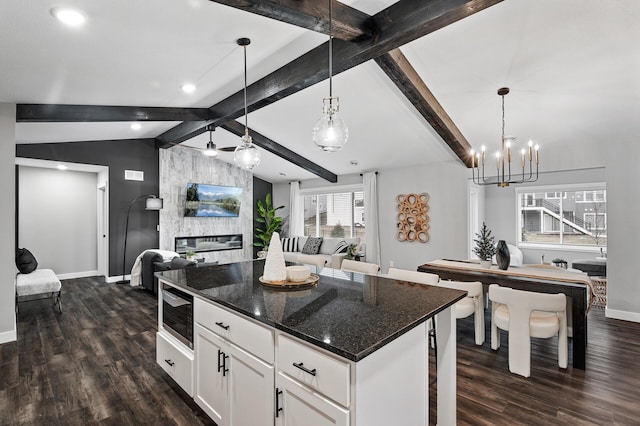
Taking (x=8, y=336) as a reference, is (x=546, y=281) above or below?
above

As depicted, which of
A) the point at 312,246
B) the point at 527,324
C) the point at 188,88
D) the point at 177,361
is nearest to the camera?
the point at 177,361

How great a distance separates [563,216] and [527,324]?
580cm

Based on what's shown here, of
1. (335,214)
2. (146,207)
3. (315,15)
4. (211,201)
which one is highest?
(315,15)

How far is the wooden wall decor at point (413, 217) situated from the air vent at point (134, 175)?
5.53m

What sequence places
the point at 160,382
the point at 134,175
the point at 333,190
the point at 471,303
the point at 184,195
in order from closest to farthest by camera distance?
the point at 160,382 < the point at 471,303 < the point at 134,175 < the point at 184,195 < the point at 333,190


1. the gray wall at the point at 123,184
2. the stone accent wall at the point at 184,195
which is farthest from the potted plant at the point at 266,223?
the gray wall at the point at 123,184

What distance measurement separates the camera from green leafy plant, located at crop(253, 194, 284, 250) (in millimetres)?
8820

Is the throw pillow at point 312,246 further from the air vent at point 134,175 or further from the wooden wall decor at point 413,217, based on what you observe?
the air vent at point 134,175

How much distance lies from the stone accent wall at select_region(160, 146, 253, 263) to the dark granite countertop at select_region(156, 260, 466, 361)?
5.25 meters

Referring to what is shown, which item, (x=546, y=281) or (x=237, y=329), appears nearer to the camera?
(x=237, y=329)

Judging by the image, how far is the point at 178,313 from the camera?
7.97 ft

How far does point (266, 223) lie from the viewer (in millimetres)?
9008

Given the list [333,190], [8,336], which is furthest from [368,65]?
[8,336]

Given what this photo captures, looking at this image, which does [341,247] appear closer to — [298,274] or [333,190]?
[333,190]
